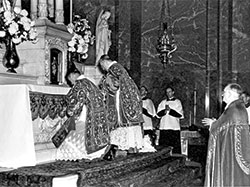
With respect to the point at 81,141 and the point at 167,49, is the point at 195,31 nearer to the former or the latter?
the point at 167,49

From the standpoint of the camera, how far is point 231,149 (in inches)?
223

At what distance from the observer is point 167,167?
25.2 feet

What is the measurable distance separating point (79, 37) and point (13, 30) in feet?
6.36

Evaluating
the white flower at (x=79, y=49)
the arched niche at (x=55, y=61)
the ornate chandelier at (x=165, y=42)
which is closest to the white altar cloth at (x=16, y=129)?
the arched niche at (x=55, y=61)

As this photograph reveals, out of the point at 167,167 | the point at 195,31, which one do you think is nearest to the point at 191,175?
the point at 167,167

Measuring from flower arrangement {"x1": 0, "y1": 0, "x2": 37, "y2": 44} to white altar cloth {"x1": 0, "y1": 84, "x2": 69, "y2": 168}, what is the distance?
0.91 meters

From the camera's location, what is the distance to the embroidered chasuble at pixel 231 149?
5.62 meters

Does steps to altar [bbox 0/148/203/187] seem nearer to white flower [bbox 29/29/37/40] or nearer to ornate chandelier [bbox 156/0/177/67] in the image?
white flower [bbox 29/29/37/40]

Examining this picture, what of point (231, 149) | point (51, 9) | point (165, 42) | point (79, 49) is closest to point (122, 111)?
point (79, 49)

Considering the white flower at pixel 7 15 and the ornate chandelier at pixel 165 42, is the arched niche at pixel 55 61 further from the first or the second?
the ornate chandelier at pixel 165 42

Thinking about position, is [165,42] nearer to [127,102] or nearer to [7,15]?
[127,102]

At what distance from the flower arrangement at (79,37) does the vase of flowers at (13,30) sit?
1.21m

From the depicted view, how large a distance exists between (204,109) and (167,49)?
191cm

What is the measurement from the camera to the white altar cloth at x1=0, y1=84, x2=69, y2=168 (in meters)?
6.27
